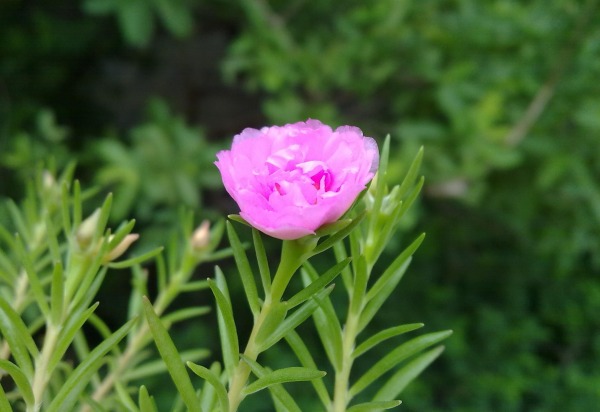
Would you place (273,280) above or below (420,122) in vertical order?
below

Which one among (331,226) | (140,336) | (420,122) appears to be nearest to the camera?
(331,226)

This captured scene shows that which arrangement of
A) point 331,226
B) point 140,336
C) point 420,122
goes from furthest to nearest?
point 420,122 < point 140,336 < point 331,226

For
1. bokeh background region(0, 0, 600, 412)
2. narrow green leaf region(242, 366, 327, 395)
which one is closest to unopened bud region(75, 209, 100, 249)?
narrow green leaf region(242, 366, 327, 395)

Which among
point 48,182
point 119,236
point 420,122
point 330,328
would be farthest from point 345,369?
A: point 420,122

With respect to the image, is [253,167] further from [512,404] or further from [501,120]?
[512,404]

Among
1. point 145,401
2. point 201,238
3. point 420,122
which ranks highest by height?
point 420,122

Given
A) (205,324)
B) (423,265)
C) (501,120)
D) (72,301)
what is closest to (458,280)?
(423,265)

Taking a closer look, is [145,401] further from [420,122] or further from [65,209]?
[420,122]
